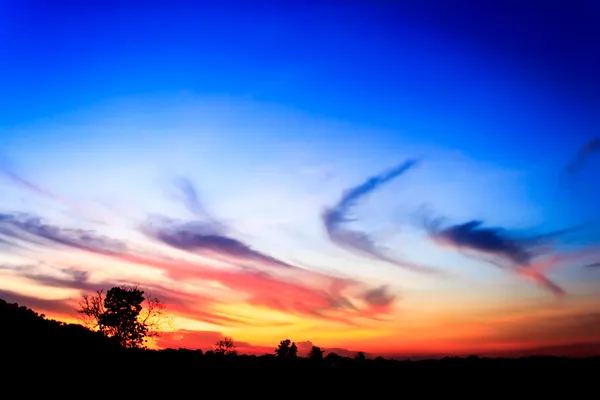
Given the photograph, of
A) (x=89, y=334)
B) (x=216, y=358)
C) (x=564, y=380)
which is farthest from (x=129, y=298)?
(x=564, y=380)

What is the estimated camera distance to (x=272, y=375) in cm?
2234

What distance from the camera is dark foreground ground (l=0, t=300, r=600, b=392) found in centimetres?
1928

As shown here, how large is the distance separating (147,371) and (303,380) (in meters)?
8.21

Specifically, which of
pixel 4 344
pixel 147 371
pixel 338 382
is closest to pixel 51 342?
pixel 4 344

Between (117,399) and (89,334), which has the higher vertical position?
(89,334)

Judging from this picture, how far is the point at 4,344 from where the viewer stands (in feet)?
83.0

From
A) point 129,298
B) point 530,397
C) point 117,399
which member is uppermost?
point 129,298

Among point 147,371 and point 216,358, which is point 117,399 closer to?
point 147,371

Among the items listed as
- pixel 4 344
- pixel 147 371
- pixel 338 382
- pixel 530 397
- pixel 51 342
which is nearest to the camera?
pixel 530 397

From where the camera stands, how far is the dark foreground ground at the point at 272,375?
19.3m

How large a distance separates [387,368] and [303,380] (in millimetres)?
4729

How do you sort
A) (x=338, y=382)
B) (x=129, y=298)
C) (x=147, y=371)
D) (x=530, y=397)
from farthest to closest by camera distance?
(x=129, y=298) → (x=147, y=371) → (x=338, y=382) → (x=530, y=397)

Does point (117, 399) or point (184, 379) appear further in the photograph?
point (184, 379)

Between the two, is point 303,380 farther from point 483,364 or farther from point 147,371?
point 483,364
